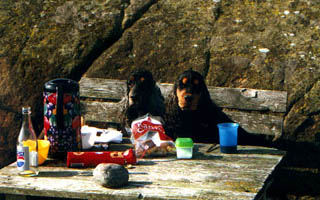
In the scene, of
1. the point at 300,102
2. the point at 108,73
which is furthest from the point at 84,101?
the point at 300,102

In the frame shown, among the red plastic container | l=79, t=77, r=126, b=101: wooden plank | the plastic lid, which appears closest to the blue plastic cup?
the plastic lid

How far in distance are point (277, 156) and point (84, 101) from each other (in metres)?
2.12

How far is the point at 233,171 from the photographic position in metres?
3.23

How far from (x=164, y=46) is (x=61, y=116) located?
199cm

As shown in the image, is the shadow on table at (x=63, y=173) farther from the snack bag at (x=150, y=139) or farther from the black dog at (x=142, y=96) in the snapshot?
the black dog at (x=142, y=96)

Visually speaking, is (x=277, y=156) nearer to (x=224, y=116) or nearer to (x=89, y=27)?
(x=224, y=116)

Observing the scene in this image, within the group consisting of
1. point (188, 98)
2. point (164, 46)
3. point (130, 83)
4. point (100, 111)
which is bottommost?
point (100, 111)

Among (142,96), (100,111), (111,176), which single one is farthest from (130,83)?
(111,176)

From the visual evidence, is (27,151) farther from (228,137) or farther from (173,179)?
(228,137)

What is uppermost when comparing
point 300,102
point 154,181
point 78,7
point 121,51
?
point 78,7

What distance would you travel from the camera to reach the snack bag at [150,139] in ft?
11.7

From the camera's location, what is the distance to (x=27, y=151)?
10.4 ft

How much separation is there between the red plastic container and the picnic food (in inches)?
12.3

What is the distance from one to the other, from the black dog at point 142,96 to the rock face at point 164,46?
29.4 inches
